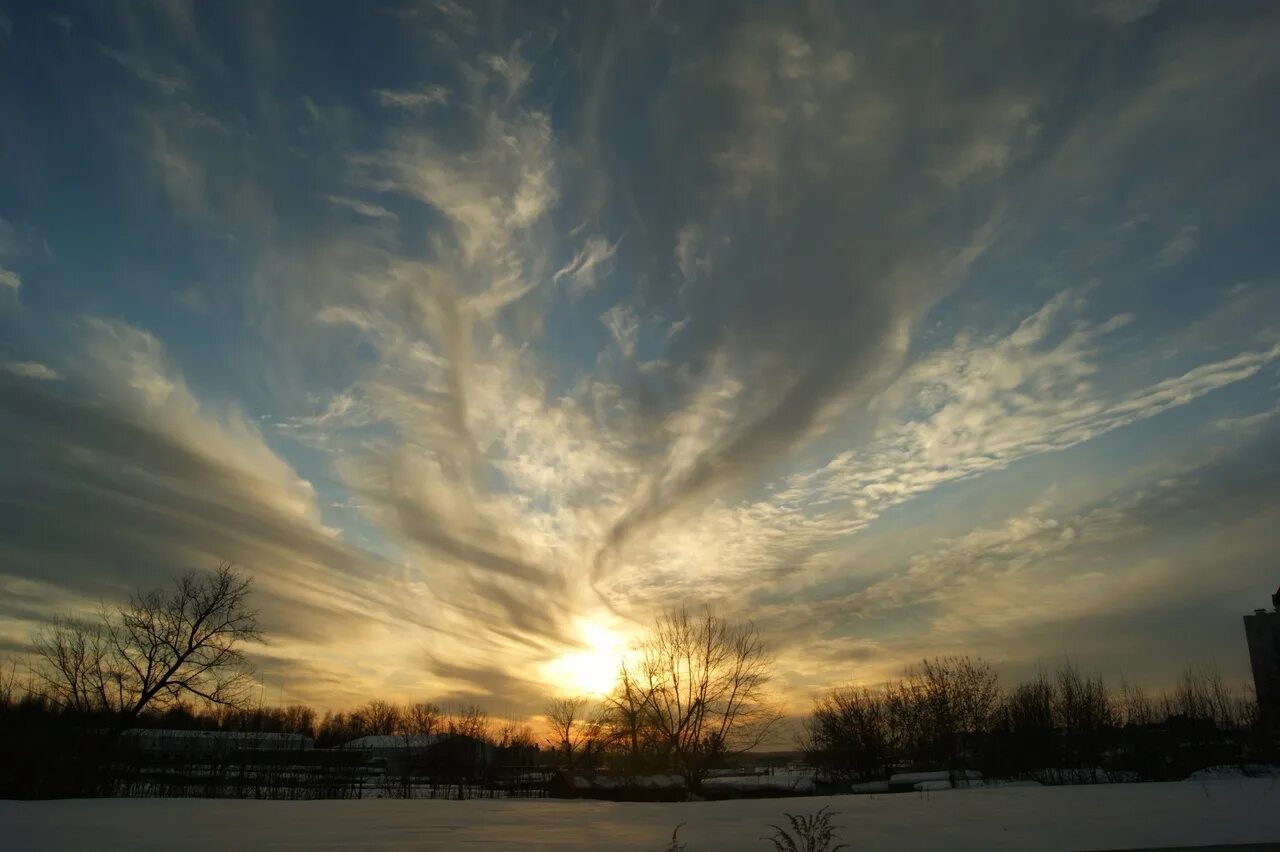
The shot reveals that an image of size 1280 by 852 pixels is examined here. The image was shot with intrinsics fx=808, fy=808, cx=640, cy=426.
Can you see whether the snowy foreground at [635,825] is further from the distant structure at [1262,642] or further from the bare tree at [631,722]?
the distant structure at [1262,642]

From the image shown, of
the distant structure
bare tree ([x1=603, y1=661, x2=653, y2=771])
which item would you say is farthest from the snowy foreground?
the distant structure

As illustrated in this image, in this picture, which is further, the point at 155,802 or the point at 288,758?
the point at 288,758

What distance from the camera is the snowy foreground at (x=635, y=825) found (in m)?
13.1

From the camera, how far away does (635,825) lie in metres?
18.1

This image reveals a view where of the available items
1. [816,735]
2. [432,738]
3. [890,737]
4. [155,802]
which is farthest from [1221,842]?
[432,738]

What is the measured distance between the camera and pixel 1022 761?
50.1 meters

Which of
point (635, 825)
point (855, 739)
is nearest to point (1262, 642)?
point (855, 739)

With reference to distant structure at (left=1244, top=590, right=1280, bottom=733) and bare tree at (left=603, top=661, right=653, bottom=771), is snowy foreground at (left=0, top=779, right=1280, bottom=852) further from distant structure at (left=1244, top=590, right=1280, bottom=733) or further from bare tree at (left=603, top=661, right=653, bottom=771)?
distant structure at (left=1244, top=590, right=1280, bottom=733)

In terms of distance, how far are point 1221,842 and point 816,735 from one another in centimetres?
5451

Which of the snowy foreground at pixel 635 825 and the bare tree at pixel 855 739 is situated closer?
the snowy foreground at pixel 635 825

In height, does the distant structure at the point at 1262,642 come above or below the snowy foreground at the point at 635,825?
above

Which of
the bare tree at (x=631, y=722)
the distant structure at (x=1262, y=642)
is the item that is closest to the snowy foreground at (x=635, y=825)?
the bare tree at (x=631, y=722)

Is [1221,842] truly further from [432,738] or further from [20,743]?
[432,738]

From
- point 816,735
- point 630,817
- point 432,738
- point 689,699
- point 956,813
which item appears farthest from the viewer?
point 432,738
